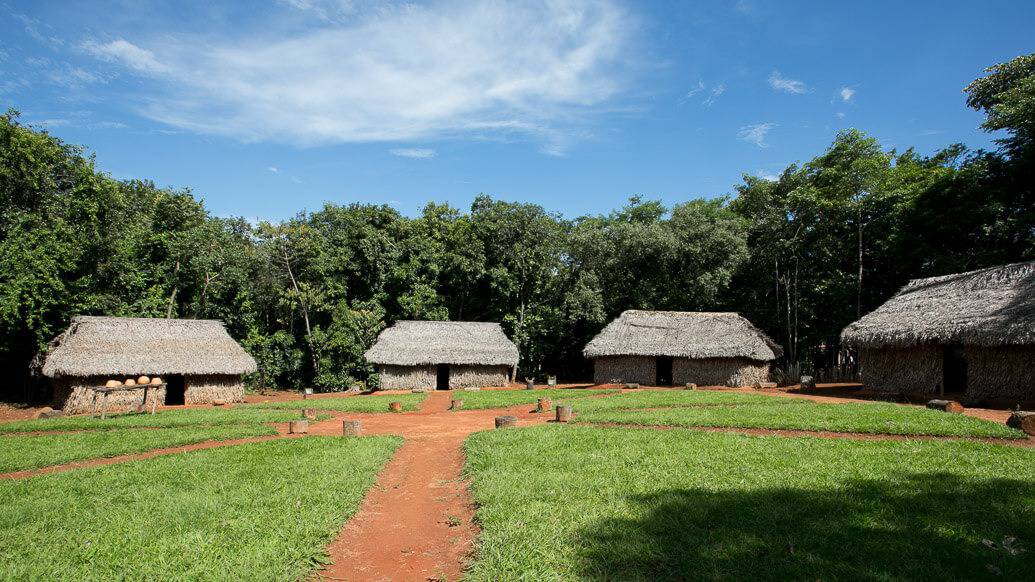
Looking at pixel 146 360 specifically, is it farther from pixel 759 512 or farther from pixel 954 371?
pixel 954 371

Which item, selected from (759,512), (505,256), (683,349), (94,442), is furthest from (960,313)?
(94,442)

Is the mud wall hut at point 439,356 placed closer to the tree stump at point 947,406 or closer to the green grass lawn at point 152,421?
the green grass lawn at point 152,421

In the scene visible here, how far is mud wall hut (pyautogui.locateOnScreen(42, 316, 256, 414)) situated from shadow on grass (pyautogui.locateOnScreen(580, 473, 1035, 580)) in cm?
2226

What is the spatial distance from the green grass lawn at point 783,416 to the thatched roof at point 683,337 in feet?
23.4

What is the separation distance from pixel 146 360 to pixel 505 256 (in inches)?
746

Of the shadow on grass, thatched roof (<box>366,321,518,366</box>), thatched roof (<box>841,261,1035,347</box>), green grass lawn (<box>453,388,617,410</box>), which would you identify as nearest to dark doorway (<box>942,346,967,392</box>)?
thatched roof (<box>841,261,1035,347</box>)

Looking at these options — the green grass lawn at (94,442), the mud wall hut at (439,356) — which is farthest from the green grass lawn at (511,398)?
the green grass lawn at (94,442)

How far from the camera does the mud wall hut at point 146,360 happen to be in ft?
68.3

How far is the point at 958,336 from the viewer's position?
55.1ft

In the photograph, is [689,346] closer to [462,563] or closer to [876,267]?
[876,267]

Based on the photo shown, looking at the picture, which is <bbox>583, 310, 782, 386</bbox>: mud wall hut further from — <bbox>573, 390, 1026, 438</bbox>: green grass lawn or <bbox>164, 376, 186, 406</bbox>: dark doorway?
<bbox>164, 376, 186, 406</bbox>: dark doorway

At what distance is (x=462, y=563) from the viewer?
17.7ft

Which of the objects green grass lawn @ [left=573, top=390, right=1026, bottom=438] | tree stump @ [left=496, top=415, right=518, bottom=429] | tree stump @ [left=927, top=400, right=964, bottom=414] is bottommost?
tree stump @ [left=496, top=415, right=518, bottom=429]

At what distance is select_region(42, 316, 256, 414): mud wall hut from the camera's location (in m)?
20.8
